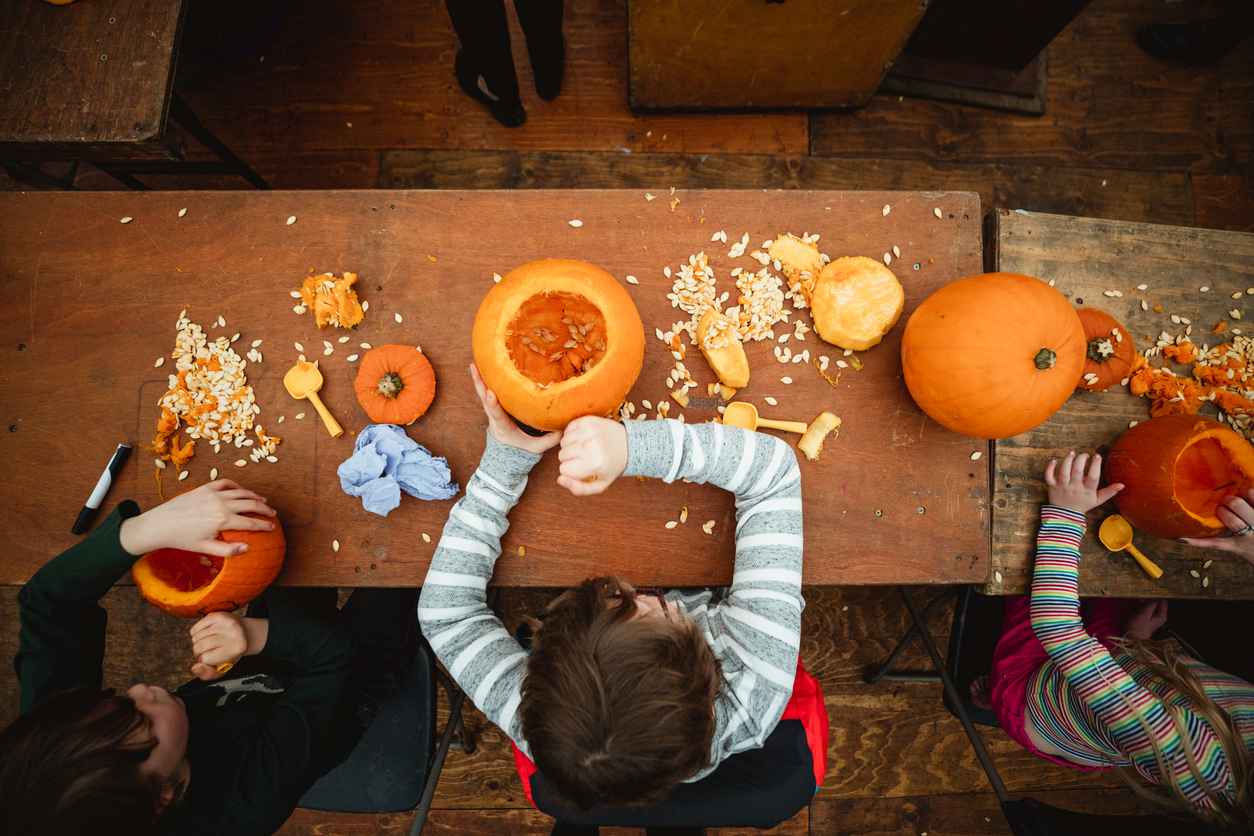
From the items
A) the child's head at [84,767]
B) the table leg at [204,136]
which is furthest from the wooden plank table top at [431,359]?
the table leg at [204,136]

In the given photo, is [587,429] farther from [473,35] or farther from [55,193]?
[473,35]

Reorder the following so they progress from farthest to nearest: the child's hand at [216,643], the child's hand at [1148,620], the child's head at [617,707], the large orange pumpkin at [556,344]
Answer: the child's hand at [1148,620]
the child's hand at [216,643]
the large orange pumpkin at [556,344]
the child's head at [617,707]

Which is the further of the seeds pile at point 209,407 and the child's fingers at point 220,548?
the seeds pile at point 209,407

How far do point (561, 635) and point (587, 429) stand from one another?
14.9 inches

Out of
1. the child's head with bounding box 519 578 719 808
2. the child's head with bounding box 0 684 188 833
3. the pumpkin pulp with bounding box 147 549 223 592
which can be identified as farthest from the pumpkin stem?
the child's head with bounding box 0 684 188 833

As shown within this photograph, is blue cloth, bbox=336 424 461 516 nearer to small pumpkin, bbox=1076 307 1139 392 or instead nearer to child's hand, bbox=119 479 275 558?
child's hand, bbox=119 479 275 558

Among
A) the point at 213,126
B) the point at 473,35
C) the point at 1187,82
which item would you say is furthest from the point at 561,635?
the point at 1187,82

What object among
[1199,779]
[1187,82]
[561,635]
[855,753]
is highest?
[1187,82]

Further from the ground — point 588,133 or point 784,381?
point 588,133

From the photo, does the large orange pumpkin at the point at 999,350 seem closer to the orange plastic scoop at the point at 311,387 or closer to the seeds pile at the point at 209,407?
the orange plastic scoop at the point at 311,387

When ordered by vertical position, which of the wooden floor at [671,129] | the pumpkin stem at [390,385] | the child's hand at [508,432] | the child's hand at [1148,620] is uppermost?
the wooden floor at [671,129]

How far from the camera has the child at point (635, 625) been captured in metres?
1.08

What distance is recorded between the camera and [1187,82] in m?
2.65

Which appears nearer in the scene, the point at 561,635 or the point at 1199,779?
the point at 561,635
